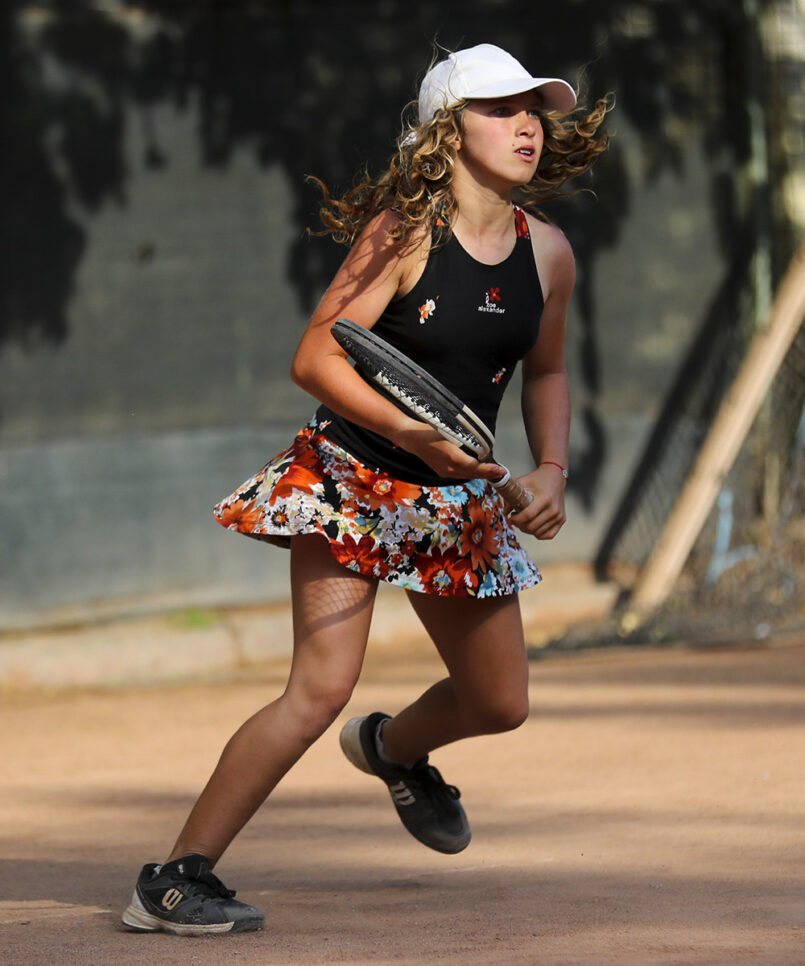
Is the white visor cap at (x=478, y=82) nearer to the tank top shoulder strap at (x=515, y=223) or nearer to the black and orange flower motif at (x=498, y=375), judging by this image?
the tank top shoulder strap at (x=515, y=223)

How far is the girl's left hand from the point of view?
3.25 metres

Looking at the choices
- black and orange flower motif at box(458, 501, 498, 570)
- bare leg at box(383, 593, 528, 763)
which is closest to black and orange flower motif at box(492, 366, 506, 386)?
black and orange flower motif at box(458, 501, 498, 570)

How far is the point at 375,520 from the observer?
11.0 feet

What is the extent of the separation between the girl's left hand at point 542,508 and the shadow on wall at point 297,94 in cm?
457

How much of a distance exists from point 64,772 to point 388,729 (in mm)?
2049

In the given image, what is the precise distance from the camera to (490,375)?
3484 millimetres

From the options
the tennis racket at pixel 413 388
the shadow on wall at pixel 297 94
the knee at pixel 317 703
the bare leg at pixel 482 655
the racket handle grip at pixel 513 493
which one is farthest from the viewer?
the shadow on wall at pixel 297 94

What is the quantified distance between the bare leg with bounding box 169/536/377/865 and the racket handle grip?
1.21ft

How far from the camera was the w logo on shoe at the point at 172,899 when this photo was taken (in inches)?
130

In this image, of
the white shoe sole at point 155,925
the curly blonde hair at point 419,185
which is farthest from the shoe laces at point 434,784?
the curly blonde hair at point 419,185

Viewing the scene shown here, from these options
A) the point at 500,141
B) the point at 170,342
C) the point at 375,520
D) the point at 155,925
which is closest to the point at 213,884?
the point at 155,925

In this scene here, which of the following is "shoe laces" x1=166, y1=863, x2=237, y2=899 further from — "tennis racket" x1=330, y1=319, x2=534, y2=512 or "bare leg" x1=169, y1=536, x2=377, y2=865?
"tennis racket" x1=330, y1=319, x2=534, y2=512

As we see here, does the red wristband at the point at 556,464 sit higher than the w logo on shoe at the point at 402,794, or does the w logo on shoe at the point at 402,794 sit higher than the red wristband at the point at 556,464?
the red wristband at the point at 556,464

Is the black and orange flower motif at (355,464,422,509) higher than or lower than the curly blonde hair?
lower
